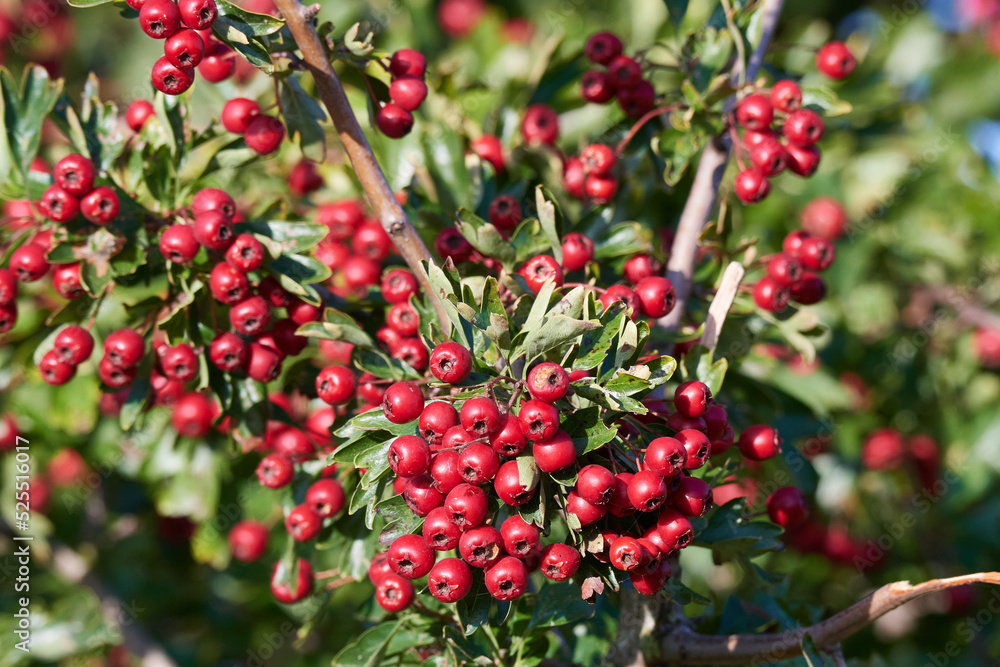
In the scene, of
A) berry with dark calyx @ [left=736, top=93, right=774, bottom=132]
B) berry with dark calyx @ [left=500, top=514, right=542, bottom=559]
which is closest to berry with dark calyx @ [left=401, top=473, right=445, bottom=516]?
berry with dark calyx @ [left=500, top=514, right=542, bottom=559]

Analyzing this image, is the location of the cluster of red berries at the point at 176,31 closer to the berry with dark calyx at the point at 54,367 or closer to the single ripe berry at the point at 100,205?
the single ripe berry at the point at 100,205

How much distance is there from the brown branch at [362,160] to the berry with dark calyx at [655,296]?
0.47 metres

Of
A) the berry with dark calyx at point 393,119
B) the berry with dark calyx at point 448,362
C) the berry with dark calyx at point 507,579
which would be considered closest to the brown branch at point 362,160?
the berry with dark calyx at point 393,119

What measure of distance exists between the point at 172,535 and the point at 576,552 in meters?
3.02

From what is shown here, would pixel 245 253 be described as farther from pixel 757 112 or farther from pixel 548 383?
pixel 757 112

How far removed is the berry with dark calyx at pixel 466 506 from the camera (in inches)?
59.9

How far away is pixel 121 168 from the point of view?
2.28 meters

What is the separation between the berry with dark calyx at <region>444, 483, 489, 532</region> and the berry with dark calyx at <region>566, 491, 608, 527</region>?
6.5 inches

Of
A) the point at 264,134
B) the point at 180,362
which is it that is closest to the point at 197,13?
the point at 264,134

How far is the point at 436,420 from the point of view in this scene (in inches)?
62.5

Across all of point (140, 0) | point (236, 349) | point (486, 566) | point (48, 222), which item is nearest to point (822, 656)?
point (486, 566)

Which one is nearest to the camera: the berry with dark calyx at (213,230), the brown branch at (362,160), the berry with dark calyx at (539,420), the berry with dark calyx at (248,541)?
the berry with dark calyx at (539,420)

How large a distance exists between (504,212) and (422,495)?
0.90 m

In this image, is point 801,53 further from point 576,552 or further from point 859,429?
point 576,552
